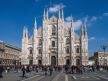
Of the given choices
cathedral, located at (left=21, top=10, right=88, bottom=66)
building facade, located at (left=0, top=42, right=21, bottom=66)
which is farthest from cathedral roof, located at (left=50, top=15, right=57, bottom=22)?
building facade, located at (left=0, top=42, right=21, bottom=66)

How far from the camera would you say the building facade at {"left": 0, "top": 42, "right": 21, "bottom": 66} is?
79.1 metres

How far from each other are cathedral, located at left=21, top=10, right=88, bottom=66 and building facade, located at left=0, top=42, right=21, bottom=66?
6.42 meters

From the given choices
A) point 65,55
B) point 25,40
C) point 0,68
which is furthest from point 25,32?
point 0,68

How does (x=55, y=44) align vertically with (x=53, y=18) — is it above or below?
below

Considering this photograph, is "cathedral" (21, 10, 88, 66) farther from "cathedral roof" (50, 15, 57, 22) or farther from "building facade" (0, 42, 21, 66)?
"building facade" (0, 42, 21, 66)

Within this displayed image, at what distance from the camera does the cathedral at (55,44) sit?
75.7m

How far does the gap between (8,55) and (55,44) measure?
18573 mm

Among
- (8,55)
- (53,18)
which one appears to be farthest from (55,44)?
(8,55)

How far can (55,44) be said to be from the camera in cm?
7731

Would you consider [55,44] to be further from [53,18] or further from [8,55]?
[8,55]

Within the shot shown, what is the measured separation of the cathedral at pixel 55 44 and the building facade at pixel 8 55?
6416mm

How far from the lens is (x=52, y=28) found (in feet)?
257

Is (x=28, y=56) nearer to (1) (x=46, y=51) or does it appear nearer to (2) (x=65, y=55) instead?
(1) (x=46, y=51)

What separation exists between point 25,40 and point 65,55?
12578 mm
